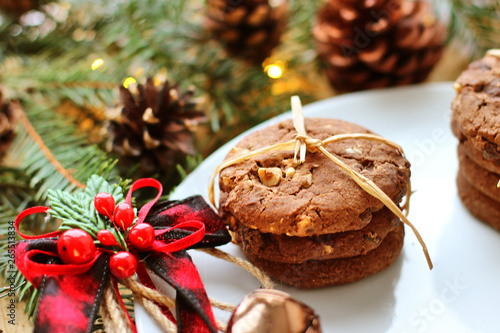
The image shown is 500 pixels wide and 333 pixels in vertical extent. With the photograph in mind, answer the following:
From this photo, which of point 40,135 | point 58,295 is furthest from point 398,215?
point 40,135

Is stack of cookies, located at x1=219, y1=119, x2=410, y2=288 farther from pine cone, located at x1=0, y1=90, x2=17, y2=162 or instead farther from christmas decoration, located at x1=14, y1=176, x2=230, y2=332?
pine cone, located at x1=0, y1=90, x2=17, y2=162

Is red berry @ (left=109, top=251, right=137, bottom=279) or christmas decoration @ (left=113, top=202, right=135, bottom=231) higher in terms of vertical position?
christmas decoration @ (left=113, top=202, right=135, bottom=231)

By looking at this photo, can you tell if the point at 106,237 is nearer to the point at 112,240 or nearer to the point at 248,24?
the point at 112,240

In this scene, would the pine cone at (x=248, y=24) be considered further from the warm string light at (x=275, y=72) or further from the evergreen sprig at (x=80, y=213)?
the evergreen sprig at (x=80, y=213)

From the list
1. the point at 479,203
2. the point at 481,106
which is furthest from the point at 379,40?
the point at 479,203

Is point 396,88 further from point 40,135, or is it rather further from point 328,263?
point 40,135

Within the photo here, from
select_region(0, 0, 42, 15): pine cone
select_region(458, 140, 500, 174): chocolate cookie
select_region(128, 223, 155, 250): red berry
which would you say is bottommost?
select_region(458, 140, 500, 174): chocolate cookie

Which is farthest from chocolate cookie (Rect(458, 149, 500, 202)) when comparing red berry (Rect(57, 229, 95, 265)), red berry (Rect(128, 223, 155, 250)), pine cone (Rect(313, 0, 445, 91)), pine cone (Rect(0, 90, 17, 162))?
pine cone (Rect(0, 90, 17, 162))

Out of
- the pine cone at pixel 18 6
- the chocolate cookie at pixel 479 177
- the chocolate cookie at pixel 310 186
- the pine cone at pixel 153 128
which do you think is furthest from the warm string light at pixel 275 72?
the pine cone at pixel 18 6
